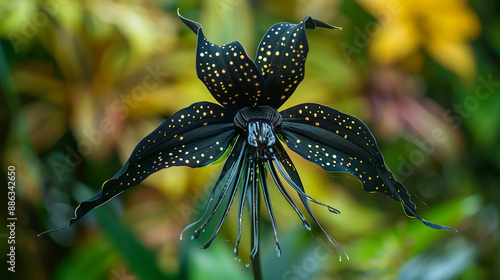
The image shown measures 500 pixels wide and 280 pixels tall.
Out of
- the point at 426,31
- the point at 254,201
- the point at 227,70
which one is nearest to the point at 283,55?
the point at 227,70

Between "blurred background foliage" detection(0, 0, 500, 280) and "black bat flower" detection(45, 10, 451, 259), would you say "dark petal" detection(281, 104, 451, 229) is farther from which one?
"blurred background foliage" detection(0, 0, 500, 280)

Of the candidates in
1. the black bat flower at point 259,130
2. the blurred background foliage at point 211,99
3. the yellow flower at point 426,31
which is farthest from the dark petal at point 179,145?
the yellow flower at point 426,31

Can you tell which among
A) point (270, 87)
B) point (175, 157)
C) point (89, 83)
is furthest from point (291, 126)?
point (89, 83)

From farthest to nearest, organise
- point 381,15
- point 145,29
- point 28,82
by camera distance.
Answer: point 381,15 < point 28,82 < point 145,29

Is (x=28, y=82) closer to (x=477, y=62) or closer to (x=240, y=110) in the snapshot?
(x=240, y=110)

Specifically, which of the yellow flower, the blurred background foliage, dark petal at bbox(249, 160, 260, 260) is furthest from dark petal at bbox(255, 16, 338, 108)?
the yellow flower

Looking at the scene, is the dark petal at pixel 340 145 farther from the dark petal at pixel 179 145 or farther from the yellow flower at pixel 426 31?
the yellow flower at pixel 426 31
